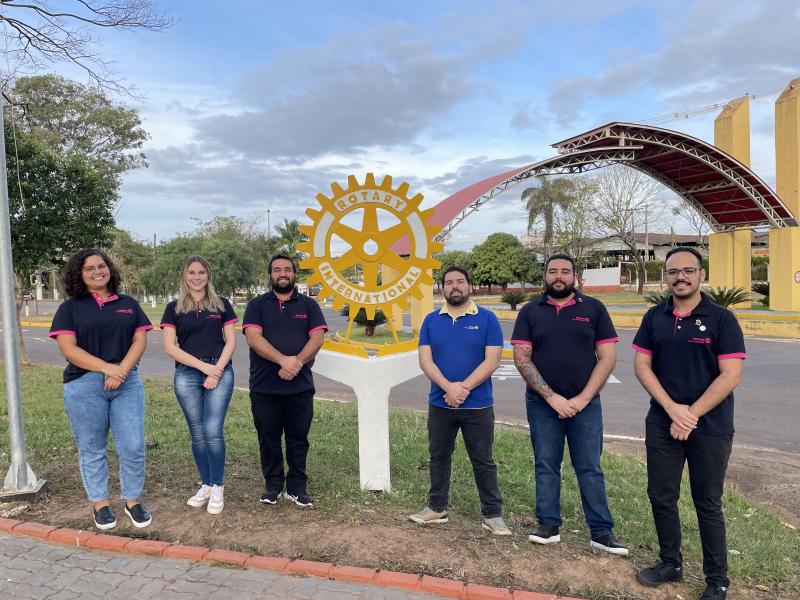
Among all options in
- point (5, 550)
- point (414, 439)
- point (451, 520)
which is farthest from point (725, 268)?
point (5, 550)

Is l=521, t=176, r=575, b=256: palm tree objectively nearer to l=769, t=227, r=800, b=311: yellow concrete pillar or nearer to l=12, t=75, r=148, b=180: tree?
l=769, t=227, r=800, b=311: yellow concrete pillar

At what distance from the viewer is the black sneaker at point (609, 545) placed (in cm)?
343

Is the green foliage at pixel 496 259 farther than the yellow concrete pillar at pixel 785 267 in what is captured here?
Yes

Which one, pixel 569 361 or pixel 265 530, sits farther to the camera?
pixel 265 530

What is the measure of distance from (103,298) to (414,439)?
11.0 feet

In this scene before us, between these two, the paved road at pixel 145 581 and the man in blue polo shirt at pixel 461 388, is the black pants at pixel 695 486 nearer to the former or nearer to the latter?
the man in blue polo shirt at pixel 461 388

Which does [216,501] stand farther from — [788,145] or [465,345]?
[788,145]

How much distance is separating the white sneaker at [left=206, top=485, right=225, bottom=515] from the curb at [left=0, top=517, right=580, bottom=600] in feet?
1.47

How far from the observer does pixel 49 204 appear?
1059cm

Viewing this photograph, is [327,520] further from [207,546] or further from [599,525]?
[599,525]

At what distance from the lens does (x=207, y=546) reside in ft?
11.8

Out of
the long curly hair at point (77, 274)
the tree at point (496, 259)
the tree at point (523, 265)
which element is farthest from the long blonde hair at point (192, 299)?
the tree at point (523, 265)

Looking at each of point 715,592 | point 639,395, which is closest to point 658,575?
point 715,592

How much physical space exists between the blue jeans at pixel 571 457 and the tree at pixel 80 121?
22351mm
